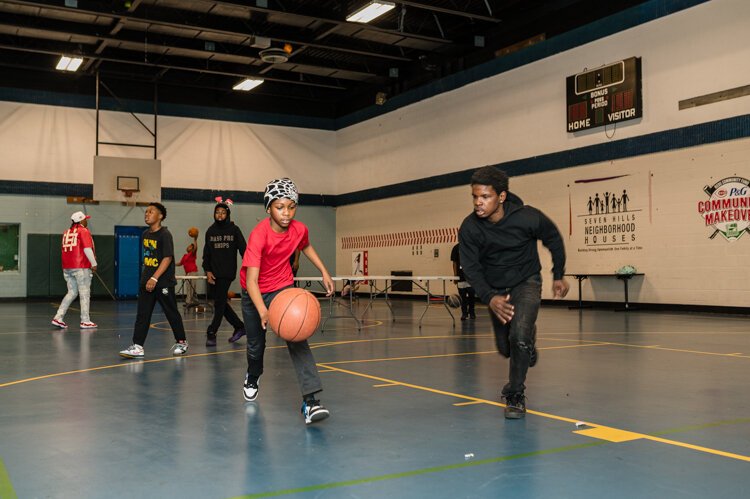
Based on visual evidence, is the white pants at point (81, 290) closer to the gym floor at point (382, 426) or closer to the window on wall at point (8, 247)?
the gym floor at point (382, 426)

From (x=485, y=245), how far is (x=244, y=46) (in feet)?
66.9

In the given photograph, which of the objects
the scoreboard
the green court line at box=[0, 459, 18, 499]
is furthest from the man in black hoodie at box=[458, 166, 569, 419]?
the scoreboard

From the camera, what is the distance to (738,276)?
15195mm

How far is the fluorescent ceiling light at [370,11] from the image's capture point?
1834 cm

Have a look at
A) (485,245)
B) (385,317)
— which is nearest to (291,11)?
(385,317)

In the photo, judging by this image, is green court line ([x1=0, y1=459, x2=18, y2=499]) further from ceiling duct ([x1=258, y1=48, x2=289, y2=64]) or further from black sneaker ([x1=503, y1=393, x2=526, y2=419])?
ceiling duct ([x1=258, y1=48, x2=289, y2=64])

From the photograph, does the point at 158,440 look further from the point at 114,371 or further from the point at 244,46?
the point at 244,46

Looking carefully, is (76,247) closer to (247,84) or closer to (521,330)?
(521,330)

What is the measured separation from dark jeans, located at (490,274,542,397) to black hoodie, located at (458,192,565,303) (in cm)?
8

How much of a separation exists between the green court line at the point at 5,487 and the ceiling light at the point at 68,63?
→ 2132cm

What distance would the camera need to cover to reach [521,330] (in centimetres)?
516

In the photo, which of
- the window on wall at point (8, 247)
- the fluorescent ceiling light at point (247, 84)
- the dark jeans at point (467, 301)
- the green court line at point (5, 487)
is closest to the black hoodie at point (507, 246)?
the green court line at point (5, 487)

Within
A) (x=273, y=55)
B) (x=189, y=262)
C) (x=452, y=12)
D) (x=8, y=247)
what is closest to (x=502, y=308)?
(x=452, y=12)

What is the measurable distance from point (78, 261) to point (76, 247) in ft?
0.92
